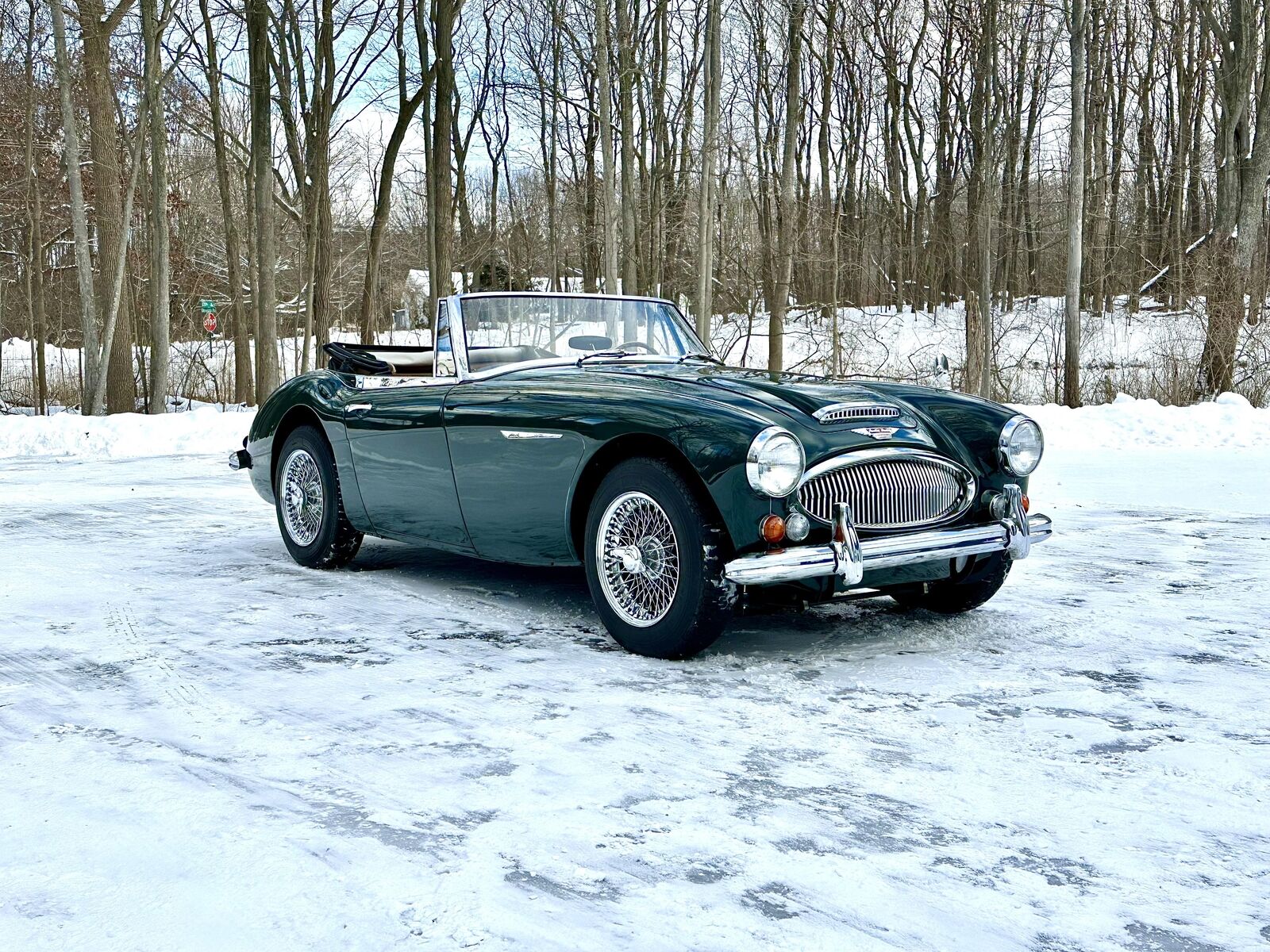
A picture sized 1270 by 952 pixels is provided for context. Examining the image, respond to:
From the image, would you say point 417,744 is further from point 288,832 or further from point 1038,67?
point 1038,67

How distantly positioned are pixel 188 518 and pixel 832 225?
27.4 meters

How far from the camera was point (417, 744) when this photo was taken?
3.55 m

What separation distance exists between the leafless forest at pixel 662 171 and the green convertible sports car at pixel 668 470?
14293mm

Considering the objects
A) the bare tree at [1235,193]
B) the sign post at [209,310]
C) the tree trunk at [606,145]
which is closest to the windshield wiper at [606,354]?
the bare tree at [1235,193]

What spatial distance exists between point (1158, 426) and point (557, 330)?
31.9 feet

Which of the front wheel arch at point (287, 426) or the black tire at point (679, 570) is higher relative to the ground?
the front wheel arch at point (287, 426)

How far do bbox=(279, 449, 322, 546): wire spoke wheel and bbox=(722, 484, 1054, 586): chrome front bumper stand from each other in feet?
10.3

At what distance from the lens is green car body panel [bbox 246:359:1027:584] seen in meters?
4.39

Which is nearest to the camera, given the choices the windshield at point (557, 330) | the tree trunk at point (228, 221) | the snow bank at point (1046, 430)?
the windshield at point (557, 330)

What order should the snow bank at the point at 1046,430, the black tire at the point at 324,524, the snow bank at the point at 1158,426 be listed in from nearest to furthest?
the black tire at the point at 324,524
the snow bank at the point at 1158,426
the snow bank at the point at 1046,430

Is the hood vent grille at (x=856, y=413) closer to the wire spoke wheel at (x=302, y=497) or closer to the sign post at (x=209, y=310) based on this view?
the wire spoke wheel at (x=302, y=497)

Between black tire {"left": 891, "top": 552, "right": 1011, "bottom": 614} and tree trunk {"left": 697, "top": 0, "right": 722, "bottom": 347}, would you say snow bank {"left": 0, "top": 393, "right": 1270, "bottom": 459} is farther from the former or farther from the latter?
black tire {"left": 891, "top": 552, "right": 1011, "bottom": 614}

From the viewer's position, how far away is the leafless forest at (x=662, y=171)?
A: 20719 millimetres

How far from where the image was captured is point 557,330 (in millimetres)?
6055
